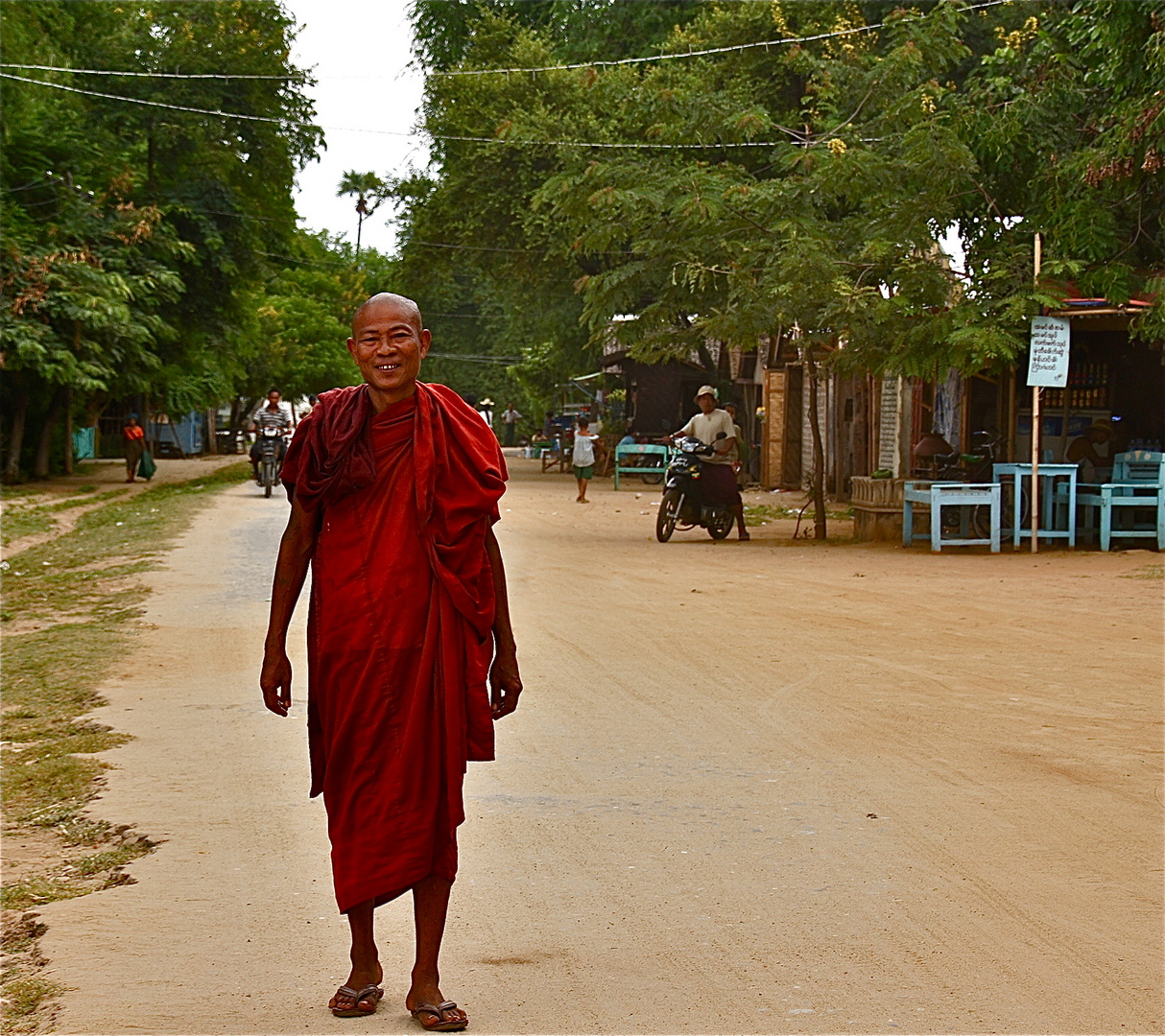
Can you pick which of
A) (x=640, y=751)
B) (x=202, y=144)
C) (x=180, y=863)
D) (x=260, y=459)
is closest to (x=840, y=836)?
(x=640, y=751)

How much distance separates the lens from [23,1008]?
3711mm

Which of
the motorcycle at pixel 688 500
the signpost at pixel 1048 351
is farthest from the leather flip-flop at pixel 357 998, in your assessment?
the motorcycle at pixel 688 500

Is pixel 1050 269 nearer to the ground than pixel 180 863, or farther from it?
farther from it

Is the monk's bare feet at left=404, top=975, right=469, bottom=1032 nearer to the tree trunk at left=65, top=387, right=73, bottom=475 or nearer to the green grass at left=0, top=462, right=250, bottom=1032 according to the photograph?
the green grass at left=0, top=462, right=250, bottom=1032

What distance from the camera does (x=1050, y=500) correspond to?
16.2 meters

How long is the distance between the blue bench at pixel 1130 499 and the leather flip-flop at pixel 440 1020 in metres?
13.2

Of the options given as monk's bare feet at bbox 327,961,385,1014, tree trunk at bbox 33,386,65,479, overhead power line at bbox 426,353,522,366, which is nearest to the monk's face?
monk's bare feet at bbox 327,961,385,1014

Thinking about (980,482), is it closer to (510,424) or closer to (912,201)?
(912,201)

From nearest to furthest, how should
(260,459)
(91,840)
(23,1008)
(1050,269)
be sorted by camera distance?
(23,1008) → (91,840) → (1050,269) → (260,459)

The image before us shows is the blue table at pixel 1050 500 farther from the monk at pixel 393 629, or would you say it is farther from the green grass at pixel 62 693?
the monk at pixel 393 629

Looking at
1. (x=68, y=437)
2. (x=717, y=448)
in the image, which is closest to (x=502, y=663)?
(x=717, y=448)

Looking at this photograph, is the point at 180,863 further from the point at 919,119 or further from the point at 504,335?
the point at 504,335

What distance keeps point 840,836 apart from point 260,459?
21.1 meters

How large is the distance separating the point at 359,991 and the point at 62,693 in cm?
482
